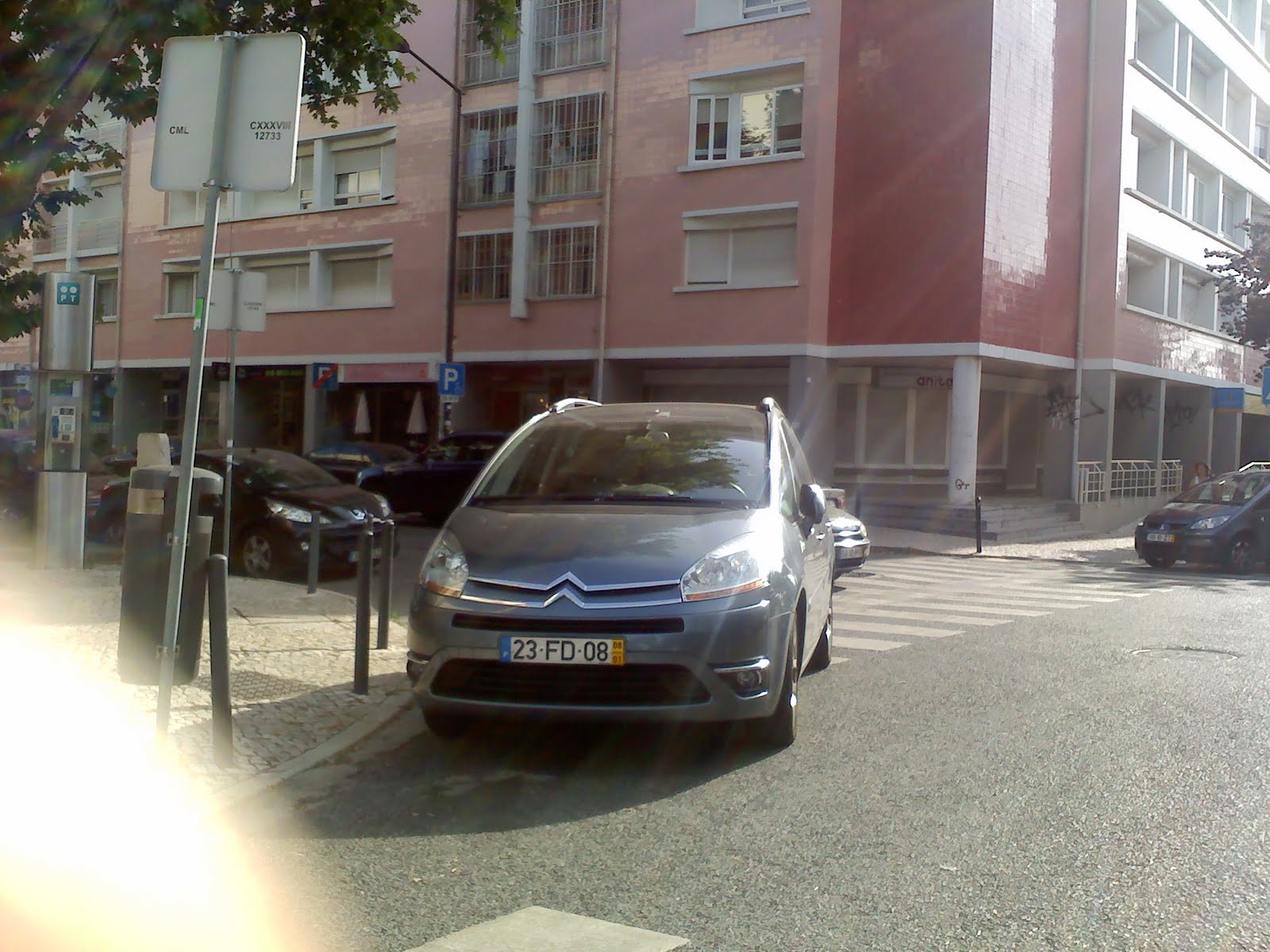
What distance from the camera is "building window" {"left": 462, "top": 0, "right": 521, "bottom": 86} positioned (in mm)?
29734

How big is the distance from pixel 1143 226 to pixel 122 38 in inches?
1032

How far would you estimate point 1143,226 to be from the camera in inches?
1219

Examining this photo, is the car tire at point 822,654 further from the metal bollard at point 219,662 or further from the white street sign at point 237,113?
the white street sign at point 237,113

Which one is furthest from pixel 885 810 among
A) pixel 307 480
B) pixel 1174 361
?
pixel 1174 361

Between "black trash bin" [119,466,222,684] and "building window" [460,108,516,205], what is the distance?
2438cm

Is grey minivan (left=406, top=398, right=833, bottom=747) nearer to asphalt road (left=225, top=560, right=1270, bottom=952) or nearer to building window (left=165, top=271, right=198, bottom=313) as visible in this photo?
asphalt road (left=225, top=560, right=1270, bottom=952)

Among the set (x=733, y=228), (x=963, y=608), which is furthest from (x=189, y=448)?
(x=733, y=228)

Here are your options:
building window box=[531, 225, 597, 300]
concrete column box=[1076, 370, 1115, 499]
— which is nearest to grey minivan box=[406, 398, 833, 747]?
building window box=[531, 225, 597, 300]

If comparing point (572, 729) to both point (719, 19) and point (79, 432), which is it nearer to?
point (79, 432)

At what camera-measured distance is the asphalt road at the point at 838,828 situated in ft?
13.1

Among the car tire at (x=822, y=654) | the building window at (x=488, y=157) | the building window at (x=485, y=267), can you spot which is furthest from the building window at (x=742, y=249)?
the car tire at (x=822, y=654)

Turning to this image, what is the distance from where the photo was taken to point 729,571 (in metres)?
5.87

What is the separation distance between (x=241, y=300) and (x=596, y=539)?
25.8ft

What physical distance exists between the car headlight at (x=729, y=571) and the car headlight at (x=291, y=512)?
8370mm
